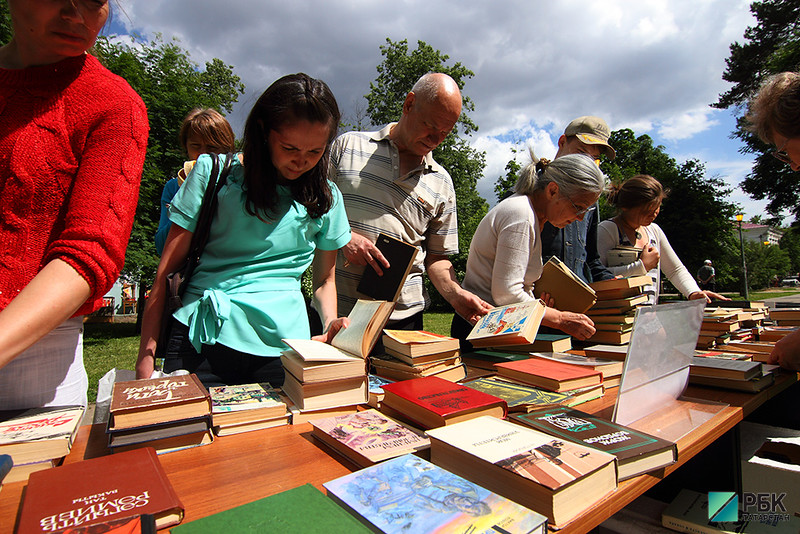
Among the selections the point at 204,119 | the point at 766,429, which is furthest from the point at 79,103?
the point at 766,429

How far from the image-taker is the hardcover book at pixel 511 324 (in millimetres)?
1734

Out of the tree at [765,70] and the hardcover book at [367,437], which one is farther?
the tree at [765,70]

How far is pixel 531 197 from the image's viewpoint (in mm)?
2510

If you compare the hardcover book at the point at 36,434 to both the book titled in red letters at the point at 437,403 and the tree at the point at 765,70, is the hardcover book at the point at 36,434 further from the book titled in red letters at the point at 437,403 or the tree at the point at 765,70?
the tree at the point at 765,70

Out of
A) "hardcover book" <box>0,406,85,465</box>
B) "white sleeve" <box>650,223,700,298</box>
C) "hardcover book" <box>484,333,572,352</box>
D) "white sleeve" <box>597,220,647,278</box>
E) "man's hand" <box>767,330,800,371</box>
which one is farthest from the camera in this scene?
"white sleeve" <box>650,223,700,298</box>

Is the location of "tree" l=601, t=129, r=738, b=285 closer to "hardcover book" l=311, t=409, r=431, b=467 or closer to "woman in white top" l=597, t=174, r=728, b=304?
"woman in white top" l=597, t=174, r=728, b=304

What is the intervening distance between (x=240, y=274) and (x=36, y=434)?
0.70 meters

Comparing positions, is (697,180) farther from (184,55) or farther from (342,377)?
(342,377)

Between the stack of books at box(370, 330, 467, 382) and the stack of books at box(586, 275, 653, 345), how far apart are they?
1.17m

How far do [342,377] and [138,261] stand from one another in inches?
336

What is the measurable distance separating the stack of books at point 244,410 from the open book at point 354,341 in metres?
0.16

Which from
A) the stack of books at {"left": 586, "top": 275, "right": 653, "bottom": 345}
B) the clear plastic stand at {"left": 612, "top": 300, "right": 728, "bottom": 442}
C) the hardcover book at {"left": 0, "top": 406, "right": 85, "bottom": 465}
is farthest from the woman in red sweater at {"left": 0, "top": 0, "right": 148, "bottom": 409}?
the stack of books at {"left": 586, "top": 275, "right": 653, "bottom": 345}

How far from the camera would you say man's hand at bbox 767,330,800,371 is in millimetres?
2000

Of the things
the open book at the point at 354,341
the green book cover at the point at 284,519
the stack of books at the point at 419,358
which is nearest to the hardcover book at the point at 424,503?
the green book cover at the point at 284,519
